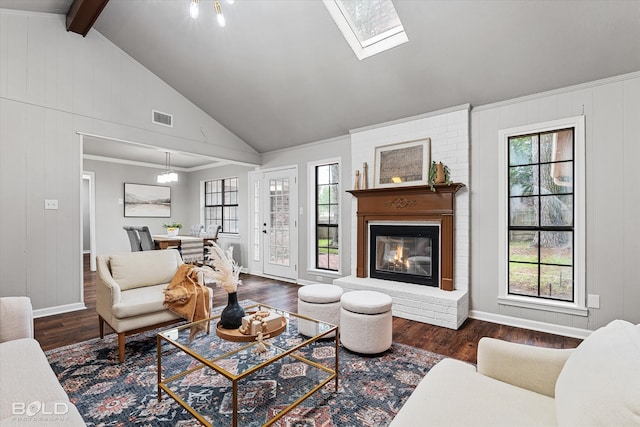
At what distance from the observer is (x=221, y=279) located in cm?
203

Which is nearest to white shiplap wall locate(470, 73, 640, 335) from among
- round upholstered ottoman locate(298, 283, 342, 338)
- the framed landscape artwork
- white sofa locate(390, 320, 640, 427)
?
round upholstered ottoman locate(298, 283, 342, 338)

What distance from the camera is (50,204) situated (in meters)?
3.54

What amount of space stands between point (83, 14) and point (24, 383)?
368 cm

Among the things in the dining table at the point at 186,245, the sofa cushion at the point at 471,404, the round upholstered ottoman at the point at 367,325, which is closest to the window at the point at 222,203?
the dining table at the point at 186,245

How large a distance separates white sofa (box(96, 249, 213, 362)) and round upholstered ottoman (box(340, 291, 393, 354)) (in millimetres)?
1473

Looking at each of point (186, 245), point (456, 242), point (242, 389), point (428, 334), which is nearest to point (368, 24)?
point (456, 242)

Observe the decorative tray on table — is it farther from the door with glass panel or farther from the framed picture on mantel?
the door with glass panel

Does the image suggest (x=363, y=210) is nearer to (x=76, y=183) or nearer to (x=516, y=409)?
(x=516, y=409)

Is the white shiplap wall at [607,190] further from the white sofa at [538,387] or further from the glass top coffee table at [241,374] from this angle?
the glass top coffee table at [241,374]

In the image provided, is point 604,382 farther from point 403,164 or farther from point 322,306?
point 403,164

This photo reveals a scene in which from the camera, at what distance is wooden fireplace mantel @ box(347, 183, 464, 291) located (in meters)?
3.53

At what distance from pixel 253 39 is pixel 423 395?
12.0 feet

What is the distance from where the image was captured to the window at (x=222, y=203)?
6828 mm

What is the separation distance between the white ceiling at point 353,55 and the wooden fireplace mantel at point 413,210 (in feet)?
3.12
